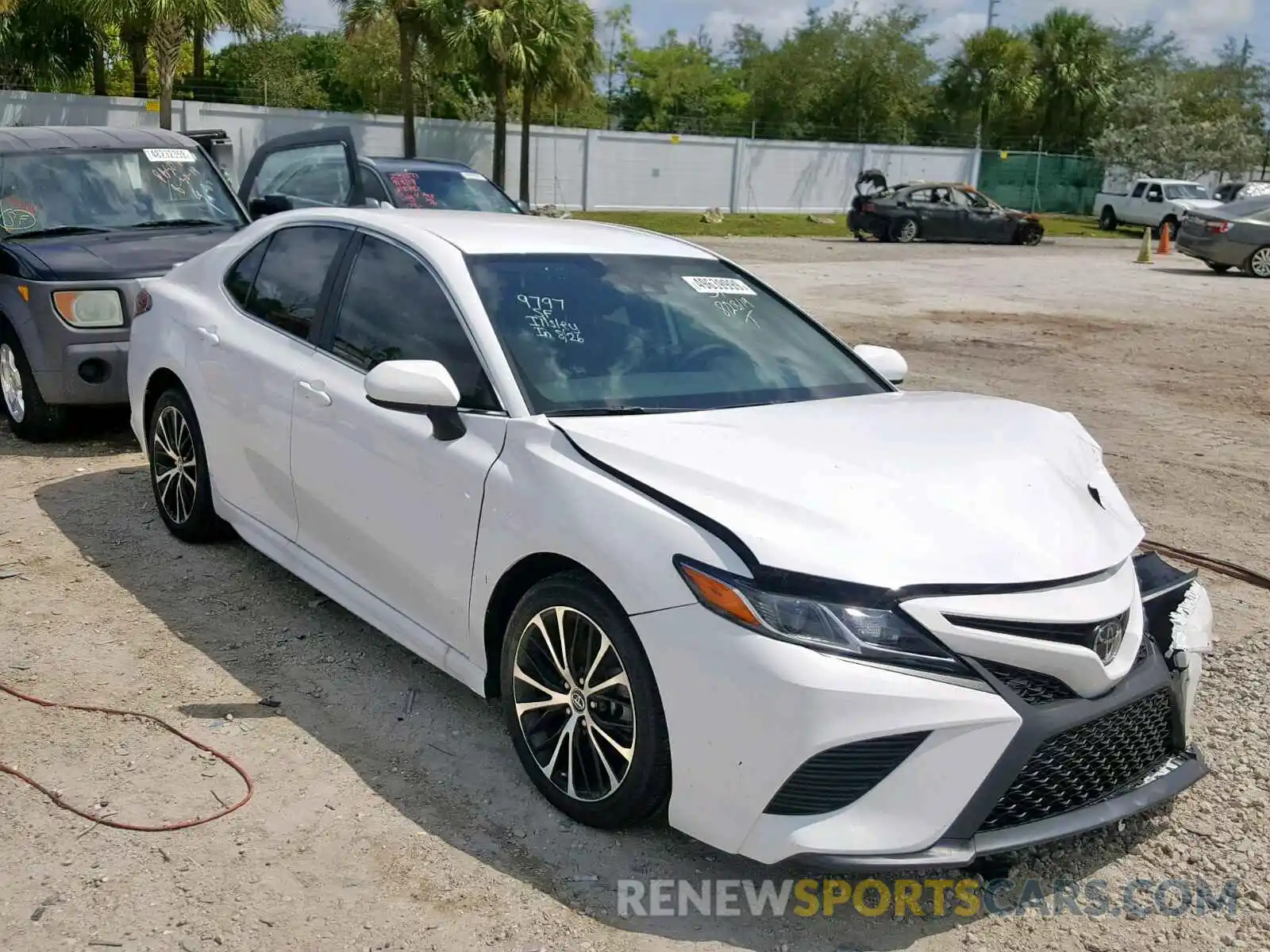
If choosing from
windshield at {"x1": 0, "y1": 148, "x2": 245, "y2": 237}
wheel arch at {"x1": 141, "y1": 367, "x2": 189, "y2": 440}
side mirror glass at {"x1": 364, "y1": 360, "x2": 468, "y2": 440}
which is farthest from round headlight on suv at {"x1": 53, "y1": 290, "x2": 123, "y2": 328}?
side mirror glass at {"x1": 364, "y1": 360, "x2": 468, "y2": 440}

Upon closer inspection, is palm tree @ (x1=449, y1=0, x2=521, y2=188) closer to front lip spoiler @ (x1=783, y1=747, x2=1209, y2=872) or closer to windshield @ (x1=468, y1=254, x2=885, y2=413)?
windshield @ (x1=468, y1=254, x2=885, y2=413)

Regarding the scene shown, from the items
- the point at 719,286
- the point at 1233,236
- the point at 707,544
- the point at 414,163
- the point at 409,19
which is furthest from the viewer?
the point at 409,19

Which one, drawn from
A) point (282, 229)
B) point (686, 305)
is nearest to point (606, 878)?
point (686, 305)

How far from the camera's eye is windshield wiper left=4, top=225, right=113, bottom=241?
25.4 feet

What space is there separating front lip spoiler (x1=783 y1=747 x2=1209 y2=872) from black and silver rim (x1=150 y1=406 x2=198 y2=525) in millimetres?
3563

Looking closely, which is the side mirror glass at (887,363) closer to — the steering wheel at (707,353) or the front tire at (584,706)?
the steering wheel at (707,353)

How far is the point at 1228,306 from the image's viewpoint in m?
18.4

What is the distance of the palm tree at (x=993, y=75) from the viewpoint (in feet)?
188

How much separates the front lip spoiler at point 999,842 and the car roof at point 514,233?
2324mm

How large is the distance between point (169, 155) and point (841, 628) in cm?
709

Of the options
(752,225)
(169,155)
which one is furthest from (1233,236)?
(169,155)

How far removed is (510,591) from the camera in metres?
3.67

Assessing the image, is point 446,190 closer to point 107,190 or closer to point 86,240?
point 107,190

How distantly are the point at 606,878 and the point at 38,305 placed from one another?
5442mm
